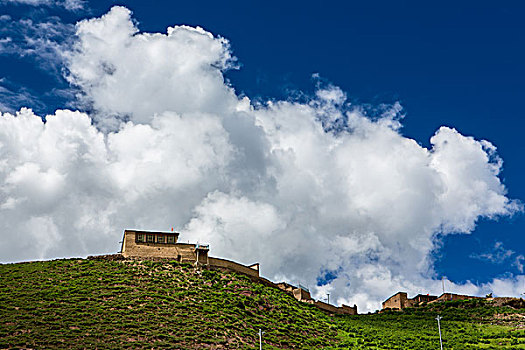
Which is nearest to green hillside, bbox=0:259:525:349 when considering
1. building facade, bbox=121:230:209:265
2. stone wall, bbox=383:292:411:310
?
building facade, bbox=121:230:209:265

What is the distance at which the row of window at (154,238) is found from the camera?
7488cm

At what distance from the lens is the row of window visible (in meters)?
74.9

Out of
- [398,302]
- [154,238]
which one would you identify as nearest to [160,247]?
[154,238]

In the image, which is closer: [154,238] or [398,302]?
[154,238]

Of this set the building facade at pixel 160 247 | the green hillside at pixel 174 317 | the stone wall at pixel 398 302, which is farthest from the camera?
the stone wall at pixel 398 302

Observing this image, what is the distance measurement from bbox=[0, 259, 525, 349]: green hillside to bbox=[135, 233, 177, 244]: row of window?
3325 mm

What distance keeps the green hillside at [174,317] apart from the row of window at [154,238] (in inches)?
131

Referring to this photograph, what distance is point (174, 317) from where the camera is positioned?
59.1 meters

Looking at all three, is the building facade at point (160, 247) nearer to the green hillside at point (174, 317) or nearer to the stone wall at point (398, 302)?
the green hillside at point (174, 317)

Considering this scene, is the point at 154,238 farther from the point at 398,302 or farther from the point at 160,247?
the point at 398,302

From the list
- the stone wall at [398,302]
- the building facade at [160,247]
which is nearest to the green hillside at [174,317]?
the building facade at [160,247]

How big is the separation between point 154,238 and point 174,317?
18.2 m

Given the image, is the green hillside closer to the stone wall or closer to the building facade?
the building facade

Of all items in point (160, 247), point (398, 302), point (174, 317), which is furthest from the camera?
point (398, 302)
